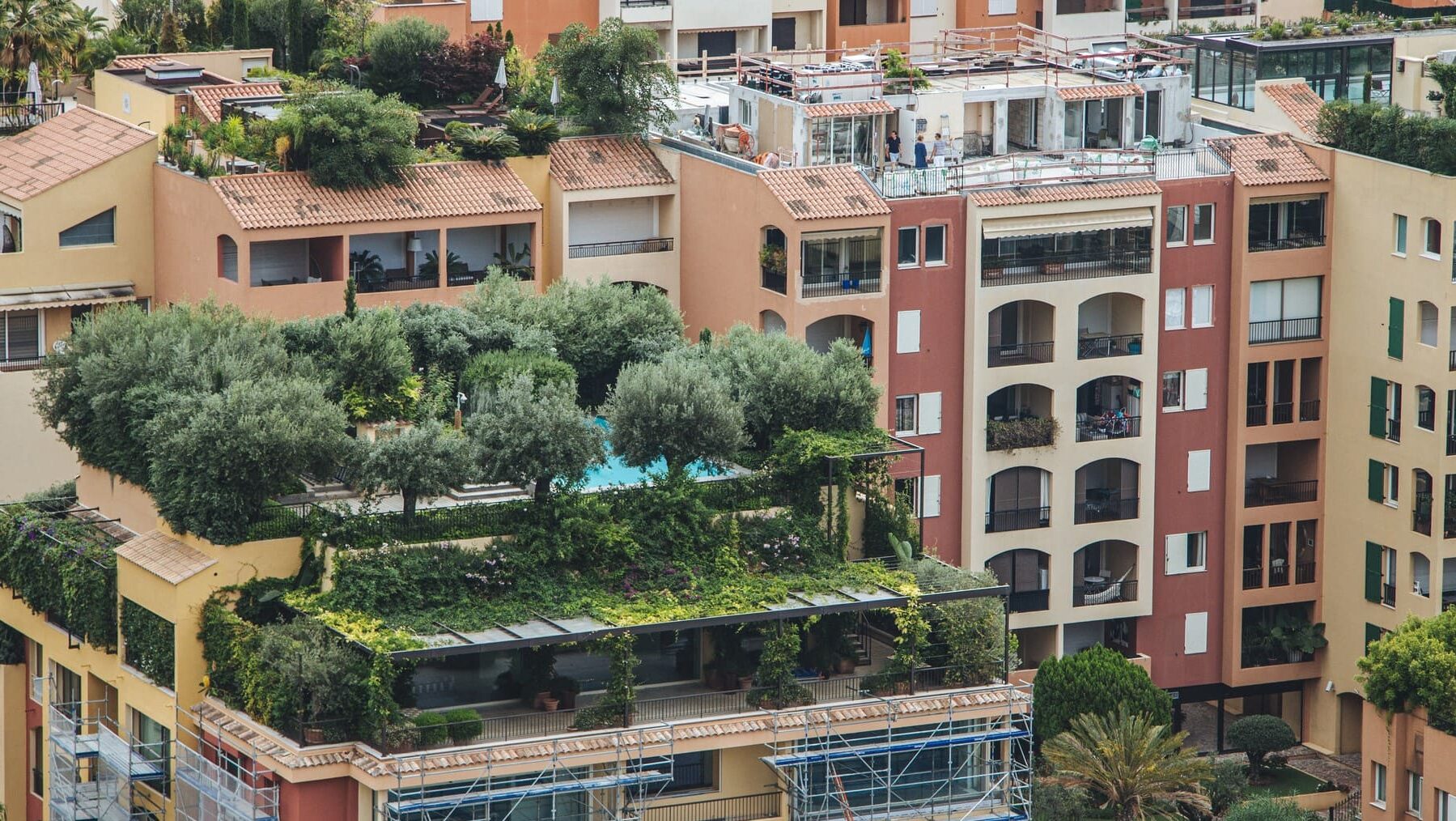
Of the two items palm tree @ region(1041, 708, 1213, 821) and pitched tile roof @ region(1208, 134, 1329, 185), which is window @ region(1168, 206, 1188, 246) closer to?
pitched tile roof @ region(1208, 134, 1329, 185)

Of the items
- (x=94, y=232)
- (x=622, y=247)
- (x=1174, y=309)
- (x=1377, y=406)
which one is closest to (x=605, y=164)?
(x=622, y=247)

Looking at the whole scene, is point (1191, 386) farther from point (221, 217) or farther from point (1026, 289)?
point (221, 217)

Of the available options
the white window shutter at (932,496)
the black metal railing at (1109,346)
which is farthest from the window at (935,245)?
the white window shutter at (932,496)

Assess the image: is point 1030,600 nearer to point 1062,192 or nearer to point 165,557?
point 1062,192

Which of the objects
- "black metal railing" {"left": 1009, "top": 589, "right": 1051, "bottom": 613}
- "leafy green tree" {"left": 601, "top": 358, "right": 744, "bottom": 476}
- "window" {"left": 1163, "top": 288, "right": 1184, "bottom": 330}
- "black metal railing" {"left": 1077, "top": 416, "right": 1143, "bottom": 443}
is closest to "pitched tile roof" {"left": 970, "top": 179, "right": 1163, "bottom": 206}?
"window" {"left": 1163, "top": 288, "right": 1184, "bottom": 330}

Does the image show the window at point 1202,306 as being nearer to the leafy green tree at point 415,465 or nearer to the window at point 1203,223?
the window at point 1203,223

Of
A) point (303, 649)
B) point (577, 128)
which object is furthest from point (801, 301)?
point (303, 649)

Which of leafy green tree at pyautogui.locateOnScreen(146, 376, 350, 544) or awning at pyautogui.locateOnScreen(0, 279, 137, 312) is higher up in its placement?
awning at pyautogui.locateOnScreen(0, 279, 137, 312)
